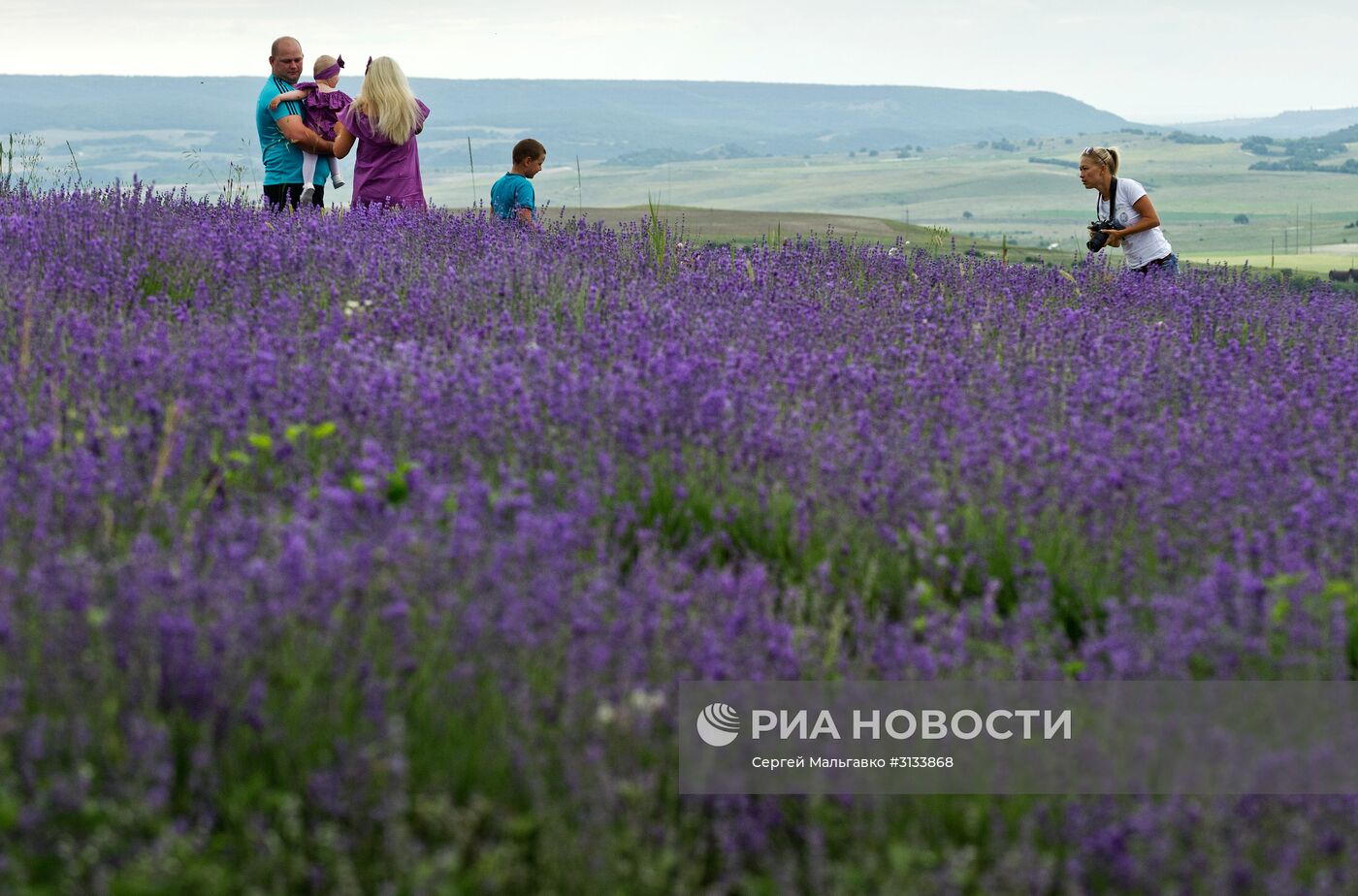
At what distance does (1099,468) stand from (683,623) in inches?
53.6

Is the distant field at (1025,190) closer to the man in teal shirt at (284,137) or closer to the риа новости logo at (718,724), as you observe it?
the man in teal shirt at (284,137)

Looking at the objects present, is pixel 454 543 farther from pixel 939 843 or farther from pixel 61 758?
pixel 939 843

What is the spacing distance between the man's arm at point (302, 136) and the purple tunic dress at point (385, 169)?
Answer: 188mm

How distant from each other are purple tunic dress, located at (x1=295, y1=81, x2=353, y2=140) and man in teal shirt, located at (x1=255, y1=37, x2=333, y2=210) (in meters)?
0.07

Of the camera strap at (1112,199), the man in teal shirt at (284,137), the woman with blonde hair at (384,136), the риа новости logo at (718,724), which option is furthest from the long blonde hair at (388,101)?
the риа новости logo at (718,724)

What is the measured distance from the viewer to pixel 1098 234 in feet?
25.9

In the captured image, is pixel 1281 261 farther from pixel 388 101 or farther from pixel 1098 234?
pixel 388 101

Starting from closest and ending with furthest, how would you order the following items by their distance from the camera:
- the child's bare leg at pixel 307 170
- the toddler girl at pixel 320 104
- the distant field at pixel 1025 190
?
the toddler girl at pixel 320 104
the child's bare leg at pixel 307 170
the distant field at pixel 1025 190

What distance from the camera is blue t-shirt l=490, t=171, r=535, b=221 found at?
26.0ft

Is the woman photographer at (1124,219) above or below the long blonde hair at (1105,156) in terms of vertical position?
below

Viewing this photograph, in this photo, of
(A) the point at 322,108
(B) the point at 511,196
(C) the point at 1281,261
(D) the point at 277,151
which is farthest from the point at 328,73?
(C) the point at 1281,261

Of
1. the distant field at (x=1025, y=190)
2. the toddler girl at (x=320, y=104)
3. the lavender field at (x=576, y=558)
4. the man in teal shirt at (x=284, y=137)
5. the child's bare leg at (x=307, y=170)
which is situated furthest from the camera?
the distant field at (x=1025, y=190)

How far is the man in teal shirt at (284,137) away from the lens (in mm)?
8008

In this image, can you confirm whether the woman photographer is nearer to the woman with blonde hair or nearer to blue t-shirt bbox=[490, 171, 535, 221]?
blue t-shirt bbox=[490, 171, 535, 221]
